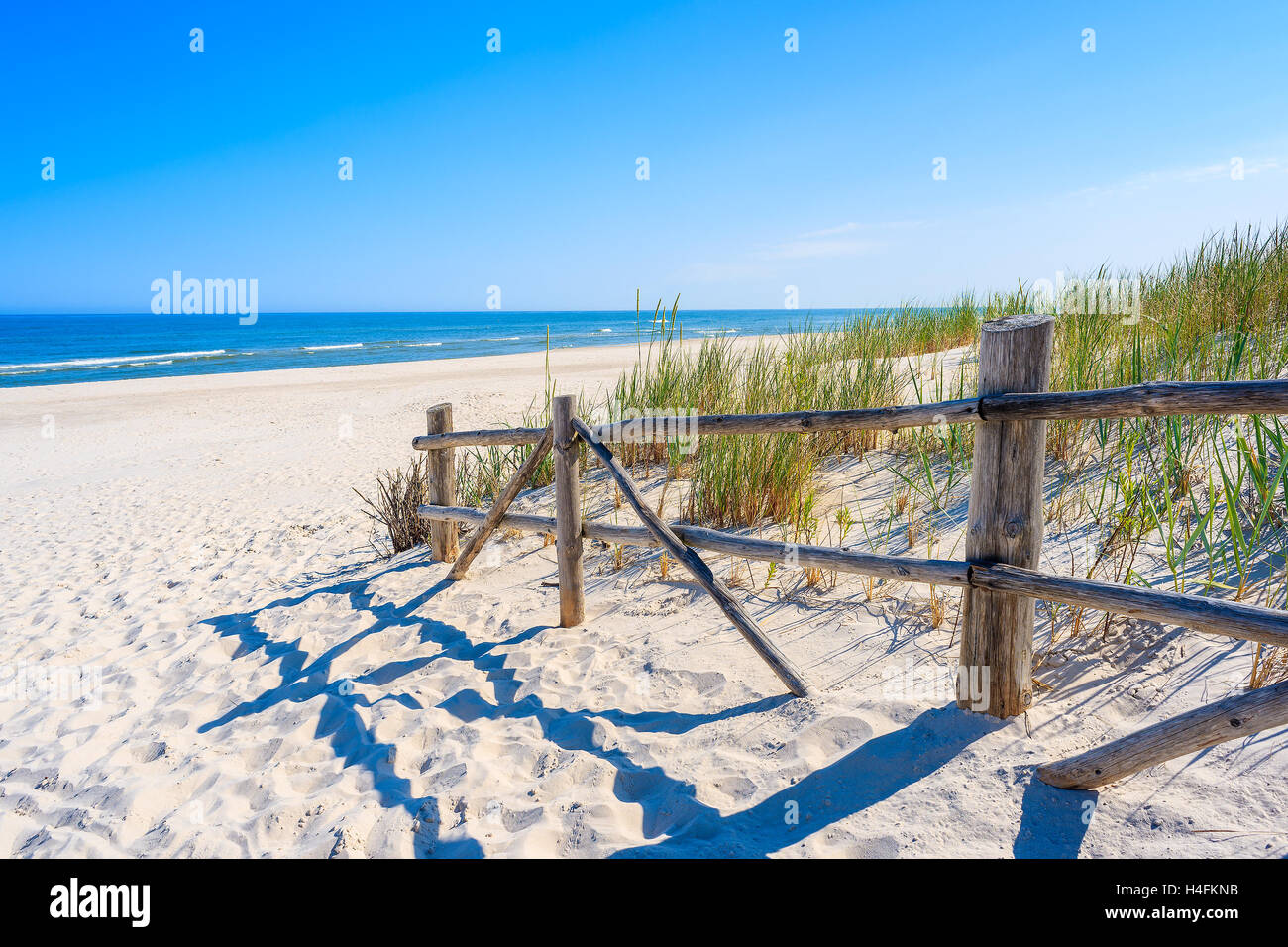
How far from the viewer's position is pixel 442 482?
4.75 m

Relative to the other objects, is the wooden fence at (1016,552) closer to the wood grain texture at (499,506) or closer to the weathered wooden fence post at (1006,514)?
the weathered wooden fence post at (1006,514)

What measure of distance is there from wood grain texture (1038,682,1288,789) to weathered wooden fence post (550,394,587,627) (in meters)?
2.19

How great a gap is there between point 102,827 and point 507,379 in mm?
15487

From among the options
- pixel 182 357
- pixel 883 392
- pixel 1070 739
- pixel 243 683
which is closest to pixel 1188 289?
pixel 883 392

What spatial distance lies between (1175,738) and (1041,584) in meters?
0.52

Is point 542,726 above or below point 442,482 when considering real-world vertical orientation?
below

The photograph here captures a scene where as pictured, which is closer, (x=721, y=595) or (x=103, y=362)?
(x=721, y=595)

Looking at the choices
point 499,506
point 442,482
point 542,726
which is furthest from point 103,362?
point 542,726

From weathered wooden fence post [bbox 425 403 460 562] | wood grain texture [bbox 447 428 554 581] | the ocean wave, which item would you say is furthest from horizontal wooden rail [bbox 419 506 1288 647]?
the ocean wave

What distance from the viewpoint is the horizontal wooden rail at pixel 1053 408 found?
6.33 feet

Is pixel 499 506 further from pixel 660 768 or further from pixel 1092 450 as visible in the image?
pixel 1092 450

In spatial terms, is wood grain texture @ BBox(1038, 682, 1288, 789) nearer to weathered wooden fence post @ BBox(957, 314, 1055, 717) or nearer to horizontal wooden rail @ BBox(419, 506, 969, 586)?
weathered wooden fence post @ BBox(957, 314, 1055, 717)

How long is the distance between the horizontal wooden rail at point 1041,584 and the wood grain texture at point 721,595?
0.13 meters

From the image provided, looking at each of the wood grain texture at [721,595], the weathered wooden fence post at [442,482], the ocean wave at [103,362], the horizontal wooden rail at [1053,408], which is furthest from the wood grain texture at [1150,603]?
Result: the ocean wave at [103,362]
